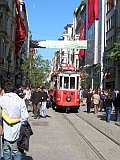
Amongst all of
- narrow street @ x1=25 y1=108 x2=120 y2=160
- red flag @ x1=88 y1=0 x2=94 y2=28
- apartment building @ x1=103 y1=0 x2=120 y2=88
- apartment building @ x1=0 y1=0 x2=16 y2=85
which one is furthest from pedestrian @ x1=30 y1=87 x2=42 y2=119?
red flag @ x1=88 y1=0 x2=94 y2=28

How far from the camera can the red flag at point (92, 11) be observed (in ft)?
217

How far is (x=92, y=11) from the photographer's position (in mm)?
68250

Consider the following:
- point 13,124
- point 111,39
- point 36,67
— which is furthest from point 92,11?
point 13,124

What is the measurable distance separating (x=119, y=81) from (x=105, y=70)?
8.20 meters

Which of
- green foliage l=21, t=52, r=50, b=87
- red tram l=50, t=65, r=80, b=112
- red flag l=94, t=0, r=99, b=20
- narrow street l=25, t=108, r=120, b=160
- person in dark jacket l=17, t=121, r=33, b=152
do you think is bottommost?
narrow street l=25, t=108, r=120, b=160

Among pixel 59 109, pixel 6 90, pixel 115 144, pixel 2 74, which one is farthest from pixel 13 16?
pixel 6 90

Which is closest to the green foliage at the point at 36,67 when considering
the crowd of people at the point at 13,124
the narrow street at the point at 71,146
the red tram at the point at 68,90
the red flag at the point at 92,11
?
the red flag at the point at 92,11

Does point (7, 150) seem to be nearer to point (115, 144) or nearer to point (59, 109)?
point (115, 144)

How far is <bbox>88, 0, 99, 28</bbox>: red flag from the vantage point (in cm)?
6604

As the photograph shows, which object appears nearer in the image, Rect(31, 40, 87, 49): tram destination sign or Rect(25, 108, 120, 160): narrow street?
Rect(25, 108, 120, 160): narrow street

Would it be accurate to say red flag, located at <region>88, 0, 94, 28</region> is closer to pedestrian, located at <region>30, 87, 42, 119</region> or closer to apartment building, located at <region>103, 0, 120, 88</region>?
apartment building, located at <region>103, 0, 120, 88</region>

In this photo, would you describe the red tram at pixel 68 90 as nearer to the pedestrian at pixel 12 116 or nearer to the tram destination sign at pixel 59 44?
the tram destination sign at pixel 59 44

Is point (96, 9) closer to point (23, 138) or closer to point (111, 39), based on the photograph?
point (111, 39)

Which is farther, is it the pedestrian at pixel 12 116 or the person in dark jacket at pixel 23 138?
the person in dark jacket at pixel 23 138
